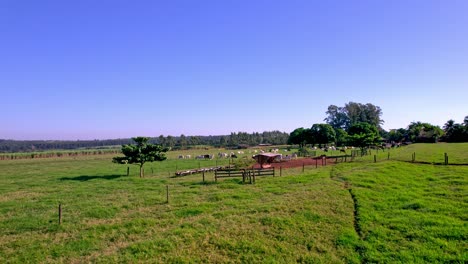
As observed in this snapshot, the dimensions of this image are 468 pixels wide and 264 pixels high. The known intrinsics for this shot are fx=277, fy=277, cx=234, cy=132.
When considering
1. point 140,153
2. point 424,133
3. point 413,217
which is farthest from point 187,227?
point 424,133

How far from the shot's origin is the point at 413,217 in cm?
1402

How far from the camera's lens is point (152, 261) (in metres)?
10.5

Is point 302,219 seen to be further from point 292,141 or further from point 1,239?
point 292,141

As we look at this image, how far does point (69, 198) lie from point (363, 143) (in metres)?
49.2

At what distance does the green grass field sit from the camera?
11.0 metres

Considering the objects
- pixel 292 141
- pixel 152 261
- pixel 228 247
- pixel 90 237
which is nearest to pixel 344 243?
pixel 228 247

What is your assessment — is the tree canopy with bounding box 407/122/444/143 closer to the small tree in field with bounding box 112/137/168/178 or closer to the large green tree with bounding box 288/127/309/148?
the large green tree with bounding box 288/127/309/148

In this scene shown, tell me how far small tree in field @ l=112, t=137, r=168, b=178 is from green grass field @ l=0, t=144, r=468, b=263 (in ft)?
42.3

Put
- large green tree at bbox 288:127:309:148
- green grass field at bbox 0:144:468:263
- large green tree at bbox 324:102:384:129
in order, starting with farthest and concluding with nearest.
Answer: large green tree at bbox 324:102:384:129, large green tree at bbox 288:127:309:148, green grass field at bbox 0:144:468:263

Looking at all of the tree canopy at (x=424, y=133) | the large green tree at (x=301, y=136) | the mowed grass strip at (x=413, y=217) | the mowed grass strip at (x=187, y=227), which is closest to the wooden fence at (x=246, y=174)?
the mowed grass strip at (x=187, y=227)

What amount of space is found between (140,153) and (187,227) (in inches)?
978

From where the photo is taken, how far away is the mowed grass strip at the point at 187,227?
36.3 ft

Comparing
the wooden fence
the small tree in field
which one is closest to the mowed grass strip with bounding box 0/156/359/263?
the wooden fence

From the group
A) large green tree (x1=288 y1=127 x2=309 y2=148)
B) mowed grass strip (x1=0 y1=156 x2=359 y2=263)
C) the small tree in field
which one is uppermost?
large green tree (x1=288 y1=127 x2=309 y2=148)
